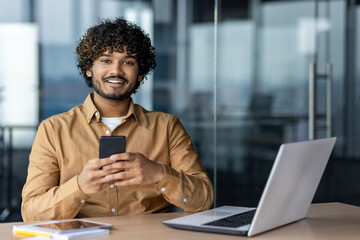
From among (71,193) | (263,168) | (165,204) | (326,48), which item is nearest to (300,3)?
(326,48)

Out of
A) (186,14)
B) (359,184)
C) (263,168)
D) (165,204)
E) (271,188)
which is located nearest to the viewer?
(271,188)

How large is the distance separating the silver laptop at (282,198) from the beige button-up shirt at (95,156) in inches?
9.3

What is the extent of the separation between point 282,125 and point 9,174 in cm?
223

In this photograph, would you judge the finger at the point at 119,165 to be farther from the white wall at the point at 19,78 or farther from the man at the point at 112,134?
the white wall at the point at 19,78

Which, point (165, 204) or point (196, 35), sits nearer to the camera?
point (165, 204)

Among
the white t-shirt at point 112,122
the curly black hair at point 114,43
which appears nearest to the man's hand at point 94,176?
the white t-shirt at point 112,122

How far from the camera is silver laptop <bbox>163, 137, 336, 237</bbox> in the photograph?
1.55 m

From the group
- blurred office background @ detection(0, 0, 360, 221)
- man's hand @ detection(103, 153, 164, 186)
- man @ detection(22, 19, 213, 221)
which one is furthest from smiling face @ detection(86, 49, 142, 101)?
blurred office background @ detection(0, 0, 360, 221)

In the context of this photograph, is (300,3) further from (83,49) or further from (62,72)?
(83,49)

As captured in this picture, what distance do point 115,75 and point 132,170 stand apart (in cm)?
54

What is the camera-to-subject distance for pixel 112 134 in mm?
2307

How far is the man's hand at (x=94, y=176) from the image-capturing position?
5.79ft

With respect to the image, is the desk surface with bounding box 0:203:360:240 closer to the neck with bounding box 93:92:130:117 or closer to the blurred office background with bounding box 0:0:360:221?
the neck with bounding box 93:92:130:117

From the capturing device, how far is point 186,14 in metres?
4.32
